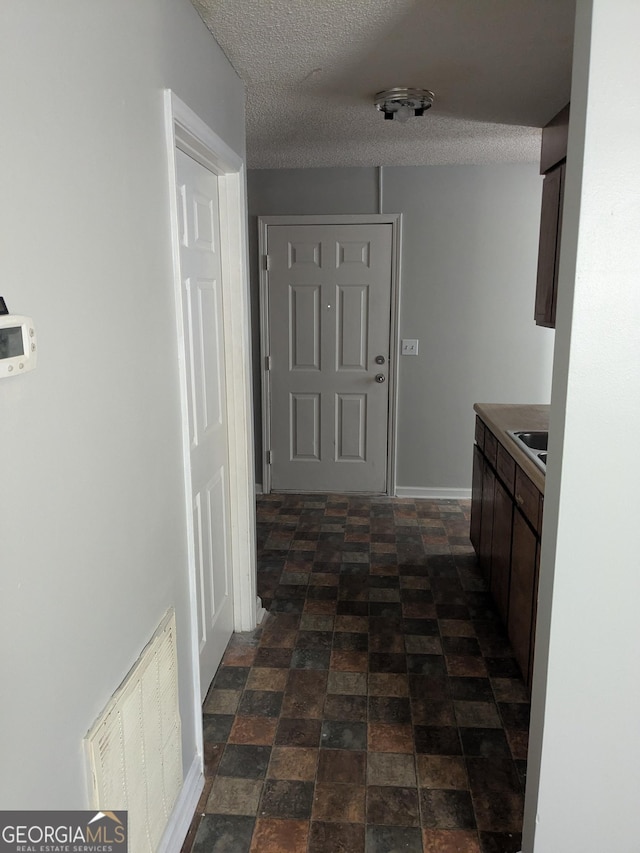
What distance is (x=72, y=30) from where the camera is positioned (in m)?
1.09

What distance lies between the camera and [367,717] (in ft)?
7.61

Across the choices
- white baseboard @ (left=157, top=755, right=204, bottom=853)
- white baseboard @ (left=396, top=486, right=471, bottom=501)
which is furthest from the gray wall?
white baseboard @ (left=157, top=755, right=204, bottom=853)

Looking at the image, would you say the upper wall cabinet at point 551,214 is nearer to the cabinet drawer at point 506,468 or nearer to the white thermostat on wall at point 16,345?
the cabinet drawer at point 506,468

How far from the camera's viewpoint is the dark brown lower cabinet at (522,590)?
2.34 m

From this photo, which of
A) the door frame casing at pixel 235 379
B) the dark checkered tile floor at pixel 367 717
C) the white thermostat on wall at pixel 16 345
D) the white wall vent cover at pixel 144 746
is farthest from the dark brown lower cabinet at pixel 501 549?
the white thermostat on wall at pixel 16 345

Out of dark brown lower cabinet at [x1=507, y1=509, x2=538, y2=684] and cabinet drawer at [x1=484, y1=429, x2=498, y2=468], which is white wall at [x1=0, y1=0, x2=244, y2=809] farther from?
cabinet drawer at [x1=484, y1=429, x2=498, y2=468]

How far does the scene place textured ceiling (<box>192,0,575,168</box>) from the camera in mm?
1897

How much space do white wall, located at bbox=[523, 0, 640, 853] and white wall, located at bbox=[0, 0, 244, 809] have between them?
0.97 meters

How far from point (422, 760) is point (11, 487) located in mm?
1762

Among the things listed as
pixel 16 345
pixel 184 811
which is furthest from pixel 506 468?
pixel 16 345

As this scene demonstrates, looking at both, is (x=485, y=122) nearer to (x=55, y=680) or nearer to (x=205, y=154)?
(x=205, y=154)

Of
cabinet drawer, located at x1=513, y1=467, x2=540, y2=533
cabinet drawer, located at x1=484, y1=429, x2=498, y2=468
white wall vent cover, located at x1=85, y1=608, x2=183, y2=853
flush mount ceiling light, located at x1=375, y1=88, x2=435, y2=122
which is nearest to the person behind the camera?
white wall vent cover, located at x1=85, y1=608, x2=183, y2=853

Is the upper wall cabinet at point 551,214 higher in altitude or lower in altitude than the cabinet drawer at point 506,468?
higher

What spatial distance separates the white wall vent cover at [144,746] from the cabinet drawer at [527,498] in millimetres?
1337
